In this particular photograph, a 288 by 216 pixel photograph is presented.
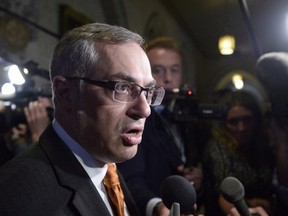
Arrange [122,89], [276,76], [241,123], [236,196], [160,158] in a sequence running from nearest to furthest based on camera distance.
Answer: [236,196] → [122,89] → [276,76] → [160,158] → [241,123]

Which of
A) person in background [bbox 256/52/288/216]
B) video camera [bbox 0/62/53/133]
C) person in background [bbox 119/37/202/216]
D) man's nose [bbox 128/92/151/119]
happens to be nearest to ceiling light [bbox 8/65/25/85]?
video camera [bbox 0/62/53/133]

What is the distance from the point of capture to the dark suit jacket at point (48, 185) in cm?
89

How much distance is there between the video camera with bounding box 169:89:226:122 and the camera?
1.64 m

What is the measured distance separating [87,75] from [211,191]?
81cm

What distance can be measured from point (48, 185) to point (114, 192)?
23cm

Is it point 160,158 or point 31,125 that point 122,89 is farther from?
point 31,125

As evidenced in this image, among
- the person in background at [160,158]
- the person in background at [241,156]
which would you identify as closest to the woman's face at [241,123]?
the person in background at [241,156]

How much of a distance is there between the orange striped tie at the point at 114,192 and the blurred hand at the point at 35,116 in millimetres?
682

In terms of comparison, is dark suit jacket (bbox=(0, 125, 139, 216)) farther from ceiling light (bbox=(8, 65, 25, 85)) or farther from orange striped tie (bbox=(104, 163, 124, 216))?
ceiling light (bbox=(8, 65, 25, 85))

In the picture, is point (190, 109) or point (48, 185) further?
point (190, 109)

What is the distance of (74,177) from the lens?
1.02 meters

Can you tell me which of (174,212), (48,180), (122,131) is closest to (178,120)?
(122,131)

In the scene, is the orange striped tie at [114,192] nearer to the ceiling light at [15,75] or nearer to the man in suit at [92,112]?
the man in suit at [92,112]

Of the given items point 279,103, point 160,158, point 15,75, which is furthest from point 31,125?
point 279,103
